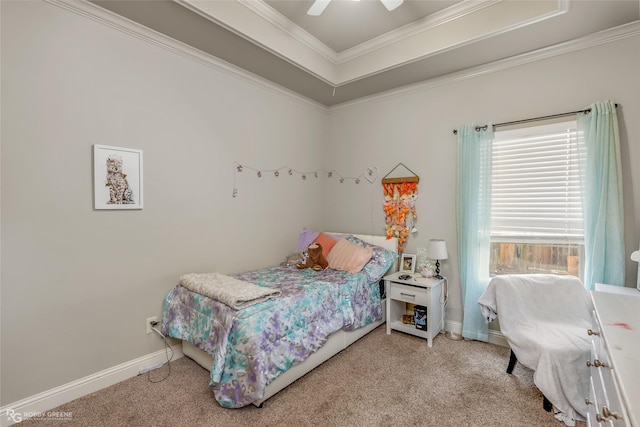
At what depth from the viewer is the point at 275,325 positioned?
1.97m

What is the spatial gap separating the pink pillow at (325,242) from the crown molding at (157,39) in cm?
175

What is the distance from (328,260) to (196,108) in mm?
1960

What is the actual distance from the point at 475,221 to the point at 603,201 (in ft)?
2.95

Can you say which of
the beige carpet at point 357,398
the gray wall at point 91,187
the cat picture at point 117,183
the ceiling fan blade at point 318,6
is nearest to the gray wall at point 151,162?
the gray wall at point 91,187

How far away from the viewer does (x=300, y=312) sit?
2174mm

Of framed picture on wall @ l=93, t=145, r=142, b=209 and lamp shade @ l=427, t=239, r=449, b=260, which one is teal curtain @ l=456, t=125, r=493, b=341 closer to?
lamp shade @ l=427, t=239, r=449, b=260

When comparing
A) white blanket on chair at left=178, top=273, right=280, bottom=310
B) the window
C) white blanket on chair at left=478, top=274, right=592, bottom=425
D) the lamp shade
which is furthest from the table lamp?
white blanket on chair at left=178, top=273, right=280, bottom=310

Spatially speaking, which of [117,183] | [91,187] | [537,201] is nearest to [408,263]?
[537,201]

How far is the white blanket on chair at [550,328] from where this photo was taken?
70.4 inches

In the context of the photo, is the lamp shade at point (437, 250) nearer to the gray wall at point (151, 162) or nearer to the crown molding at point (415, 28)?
the gray wall at point (151, 162)

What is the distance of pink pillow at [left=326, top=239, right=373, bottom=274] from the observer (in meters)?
3.04

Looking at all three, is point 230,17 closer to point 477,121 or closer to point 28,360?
A: point 477,121

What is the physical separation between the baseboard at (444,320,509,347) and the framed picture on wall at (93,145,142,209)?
3080 millimetres

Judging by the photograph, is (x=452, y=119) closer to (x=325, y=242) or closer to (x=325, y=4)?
(x=325, y=4)
